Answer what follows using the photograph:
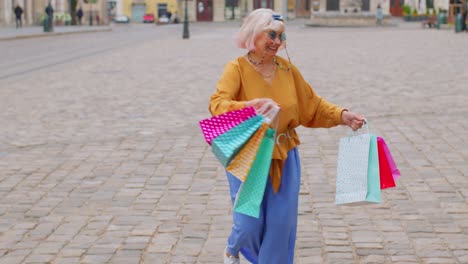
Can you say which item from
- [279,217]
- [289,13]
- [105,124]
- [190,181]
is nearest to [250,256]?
[279,217]

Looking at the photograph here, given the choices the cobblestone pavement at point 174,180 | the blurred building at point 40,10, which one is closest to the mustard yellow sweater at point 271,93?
the cobblestone pavement at point 174,180

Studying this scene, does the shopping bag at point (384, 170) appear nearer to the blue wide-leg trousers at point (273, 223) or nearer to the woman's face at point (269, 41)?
the blue wide-leg trousers at point (273, 223)

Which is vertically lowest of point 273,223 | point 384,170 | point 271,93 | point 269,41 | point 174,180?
point 174,180

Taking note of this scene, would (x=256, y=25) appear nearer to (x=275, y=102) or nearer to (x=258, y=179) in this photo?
(x=275, y=102)

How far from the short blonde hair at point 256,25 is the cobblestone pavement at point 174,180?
1717 mm

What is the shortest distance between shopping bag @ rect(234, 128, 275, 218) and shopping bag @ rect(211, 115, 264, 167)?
0.07m

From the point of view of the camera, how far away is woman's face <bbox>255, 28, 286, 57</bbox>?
464 cm

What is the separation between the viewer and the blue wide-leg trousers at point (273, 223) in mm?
4734

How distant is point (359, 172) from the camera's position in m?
4.79

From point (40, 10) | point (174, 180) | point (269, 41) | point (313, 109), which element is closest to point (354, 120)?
point (313, 109)

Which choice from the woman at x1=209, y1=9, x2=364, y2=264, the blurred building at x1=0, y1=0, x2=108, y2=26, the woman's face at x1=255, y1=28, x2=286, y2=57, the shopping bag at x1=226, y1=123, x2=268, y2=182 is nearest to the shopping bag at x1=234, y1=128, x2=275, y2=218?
the shopping bag at x1=226, y1=123, x2=268, y2=182

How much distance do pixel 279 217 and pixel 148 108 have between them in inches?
391

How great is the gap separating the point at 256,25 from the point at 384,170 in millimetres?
1020

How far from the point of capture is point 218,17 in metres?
102
